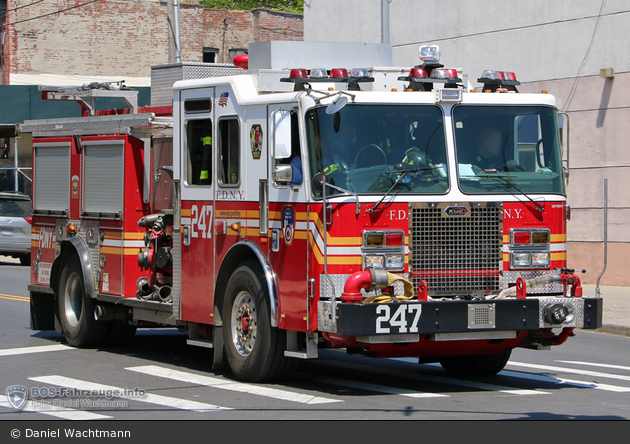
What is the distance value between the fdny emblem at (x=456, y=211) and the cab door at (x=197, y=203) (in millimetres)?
2511

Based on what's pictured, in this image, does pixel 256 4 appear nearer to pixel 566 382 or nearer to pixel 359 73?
pixel 359 73

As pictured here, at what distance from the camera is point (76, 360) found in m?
10.9

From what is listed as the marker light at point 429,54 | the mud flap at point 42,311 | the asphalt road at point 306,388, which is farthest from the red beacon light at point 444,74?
the mud flap at point 42,311

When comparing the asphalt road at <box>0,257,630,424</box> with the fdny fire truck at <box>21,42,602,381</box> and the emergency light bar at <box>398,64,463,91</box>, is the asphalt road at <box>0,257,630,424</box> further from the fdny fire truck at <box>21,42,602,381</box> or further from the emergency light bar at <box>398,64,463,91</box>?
the emergency light bar at <box>398,64,463,91</box>

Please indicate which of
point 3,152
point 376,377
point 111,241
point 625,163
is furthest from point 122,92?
point 3,152

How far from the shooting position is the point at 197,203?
32.8 feet

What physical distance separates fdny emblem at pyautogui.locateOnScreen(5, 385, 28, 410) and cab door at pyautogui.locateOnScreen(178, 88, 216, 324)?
1.91 m

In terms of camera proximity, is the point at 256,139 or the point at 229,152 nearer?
the point at 256,139

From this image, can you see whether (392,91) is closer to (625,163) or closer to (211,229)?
(211,229)

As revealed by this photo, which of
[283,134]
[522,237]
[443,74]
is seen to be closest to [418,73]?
[443,74]

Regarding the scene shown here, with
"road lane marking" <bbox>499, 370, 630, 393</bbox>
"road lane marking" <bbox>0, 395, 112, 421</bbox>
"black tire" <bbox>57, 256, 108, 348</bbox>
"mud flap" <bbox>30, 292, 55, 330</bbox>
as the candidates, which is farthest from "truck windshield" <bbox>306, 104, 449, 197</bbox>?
"mud flap" <bbox>30, 292, 55, 330</bbox>

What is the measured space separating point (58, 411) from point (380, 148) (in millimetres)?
3548

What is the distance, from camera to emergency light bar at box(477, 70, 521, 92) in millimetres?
9484
